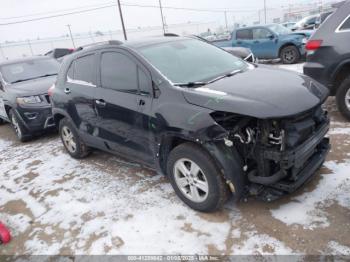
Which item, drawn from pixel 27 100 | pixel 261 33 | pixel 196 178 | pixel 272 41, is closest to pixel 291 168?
pixel 196 178

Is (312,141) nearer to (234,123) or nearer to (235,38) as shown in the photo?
(234,123)

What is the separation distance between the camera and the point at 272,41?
11242 mm

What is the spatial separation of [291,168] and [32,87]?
18.9 ft

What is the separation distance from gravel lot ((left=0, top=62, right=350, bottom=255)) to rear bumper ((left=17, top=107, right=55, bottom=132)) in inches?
76.6

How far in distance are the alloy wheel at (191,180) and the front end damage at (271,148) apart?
420 millimetres

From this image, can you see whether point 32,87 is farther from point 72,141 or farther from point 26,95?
point 72,141

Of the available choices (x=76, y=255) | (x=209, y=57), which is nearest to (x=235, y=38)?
(x=209, y=57)

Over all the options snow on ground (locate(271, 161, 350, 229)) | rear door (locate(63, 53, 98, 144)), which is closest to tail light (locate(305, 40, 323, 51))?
snow on ground (locate(271, 161, 350, 229))

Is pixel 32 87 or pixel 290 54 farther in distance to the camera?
pixel 290 54

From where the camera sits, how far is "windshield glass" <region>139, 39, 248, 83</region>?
332 centimetres

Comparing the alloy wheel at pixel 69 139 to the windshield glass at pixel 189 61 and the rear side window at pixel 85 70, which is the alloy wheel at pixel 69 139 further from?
the windshield glass at pixel 189 61

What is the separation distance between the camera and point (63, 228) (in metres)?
3.29

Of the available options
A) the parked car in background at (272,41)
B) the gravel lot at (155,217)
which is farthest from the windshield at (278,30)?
the gravel lot at (155,217)

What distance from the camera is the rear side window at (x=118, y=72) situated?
3485 mm
